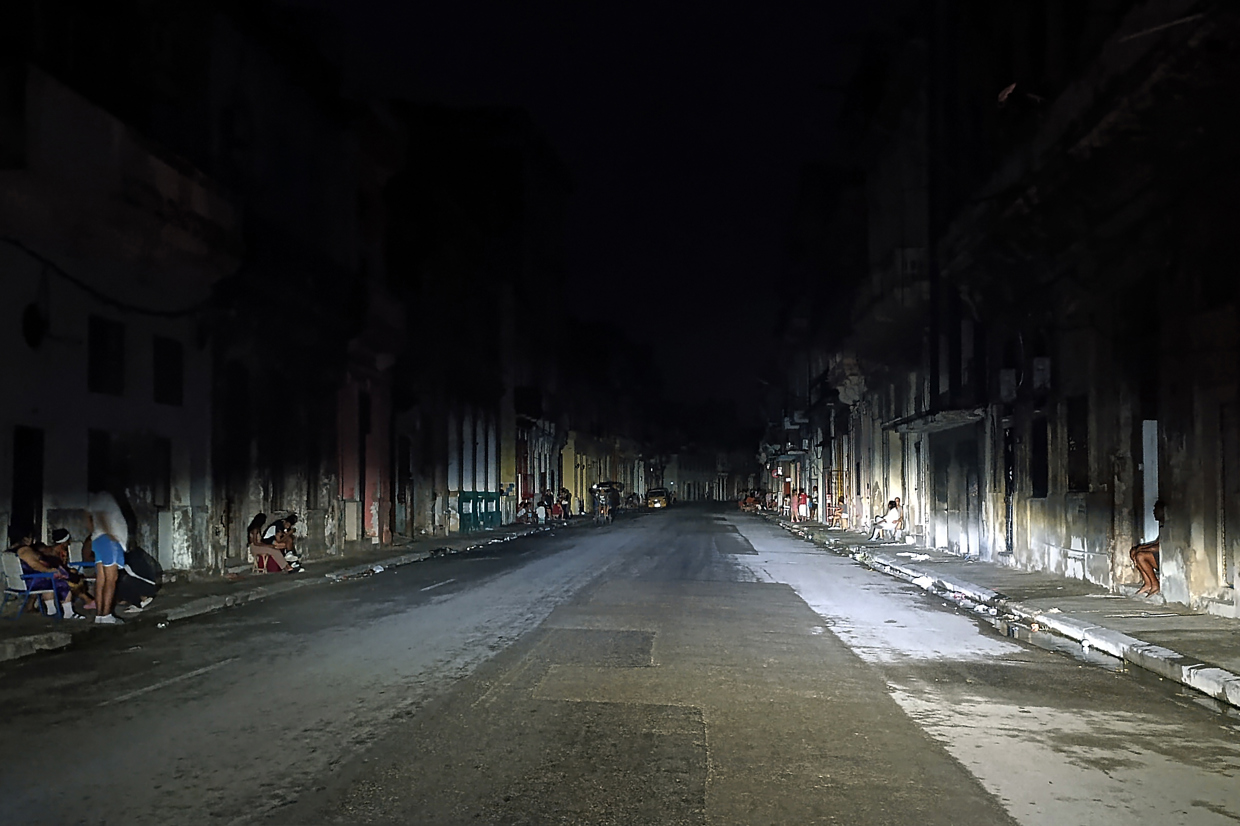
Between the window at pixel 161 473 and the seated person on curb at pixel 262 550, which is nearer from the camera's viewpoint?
the window at pixel 161 473

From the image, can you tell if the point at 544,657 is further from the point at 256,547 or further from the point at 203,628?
the point at 256,547

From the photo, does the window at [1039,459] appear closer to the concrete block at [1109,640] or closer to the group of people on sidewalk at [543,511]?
the concrete block at [1109,640]

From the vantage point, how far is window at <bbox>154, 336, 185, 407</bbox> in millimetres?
19156

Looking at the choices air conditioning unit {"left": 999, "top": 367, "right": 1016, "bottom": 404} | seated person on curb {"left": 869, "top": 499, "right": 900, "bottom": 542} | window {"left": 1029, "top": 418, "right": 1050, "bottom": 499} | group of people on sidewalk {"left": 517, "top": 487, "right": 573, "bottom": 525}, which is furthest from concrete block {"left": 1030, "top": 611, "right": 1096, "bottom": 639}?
group of people on sidewalk {"left": 517, "top": 487, "right": 573, "bottom": 525}

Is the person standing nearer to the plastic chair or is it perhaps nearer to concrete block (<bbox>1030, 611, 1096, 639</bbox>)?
the plastic chair

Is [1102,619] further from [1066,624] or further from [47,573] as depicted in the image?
[47,573]

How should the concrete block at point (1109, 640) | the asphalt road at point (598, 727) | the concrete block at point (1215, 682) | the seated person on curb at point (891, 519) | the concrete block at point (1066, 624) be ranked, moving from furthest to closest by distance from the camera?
the seated person on curb at point (891, 519), the concrete block at point (1066, 624), the concrete block at point (1109, 640), the concrete block at point (1215, 682), the asphalt road at point (598, 727)

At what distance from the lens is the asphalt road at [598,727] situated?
536 centimetres

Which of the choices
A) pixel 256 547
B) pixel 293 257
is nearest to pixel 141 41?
pixel 293 257

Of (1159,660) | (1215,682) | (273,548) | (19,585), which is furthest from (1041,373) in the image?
(19,585)

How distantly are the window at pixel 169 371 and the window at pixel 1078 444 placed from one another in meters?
15.6

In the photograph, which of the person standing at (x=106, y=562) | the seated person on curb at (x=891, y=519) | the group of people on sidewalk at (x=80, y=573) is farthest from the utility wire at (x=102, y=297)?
the seated person on curb at (x=891, y=519)

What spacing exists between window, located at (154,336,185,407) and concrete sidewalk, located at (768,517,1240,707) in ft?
44.1

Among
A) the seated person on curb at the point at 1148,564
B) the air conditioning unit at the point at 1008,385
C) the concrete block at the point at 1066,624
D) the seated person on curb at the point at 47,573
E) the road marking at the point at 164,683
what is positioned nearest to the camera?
the road marking at the point at 164,683
